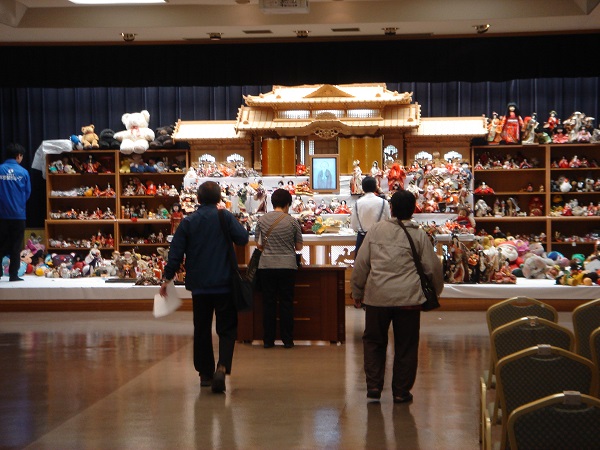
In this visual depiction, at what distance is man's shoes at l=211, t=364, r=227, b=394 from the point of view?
5.99 meters

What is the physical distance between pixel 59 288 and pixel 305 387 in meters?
5.08

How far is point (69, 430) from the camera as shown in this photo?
518cm

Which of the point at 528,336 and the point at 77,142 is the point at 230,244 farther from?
the point at 77,142

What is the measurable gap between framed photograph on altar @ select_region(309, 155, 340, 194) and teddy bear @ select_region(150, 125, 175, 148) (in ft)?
8.79

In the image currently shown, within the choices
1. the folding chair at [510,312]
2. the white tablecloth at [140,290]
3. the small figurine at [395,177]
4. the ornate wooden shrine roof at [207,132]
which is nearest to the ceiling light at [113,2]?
the ornate wooden shrine roof at [207,132]

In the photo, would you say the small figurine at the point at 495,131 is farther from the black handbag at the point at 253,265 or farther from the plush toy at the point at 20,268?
the plush toy at the point at 20,268

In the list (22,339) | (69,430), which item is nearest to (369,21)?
(22,339)

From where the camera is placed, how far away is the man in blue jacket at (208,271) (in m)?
5.96

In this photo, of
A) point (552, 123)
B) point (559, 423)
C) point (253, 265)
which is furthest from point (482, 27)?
point (559, 423)

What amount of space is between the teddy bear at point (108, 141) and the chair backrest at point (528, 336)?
10.4 meters

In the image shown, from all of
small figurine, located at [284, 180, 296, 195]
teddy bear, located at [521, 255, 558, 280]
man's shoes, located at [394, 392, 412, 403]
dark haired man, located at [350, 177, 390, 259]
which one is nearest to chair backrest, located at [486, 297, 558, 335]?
man's shoes, located at [394, 392, 412, 403]

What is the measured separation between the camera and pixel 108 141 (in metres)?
13.7

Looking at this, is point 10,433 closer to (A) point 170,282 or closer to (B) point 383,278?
(A) point 170,282

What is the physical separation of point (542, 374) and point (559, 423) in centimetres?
66
